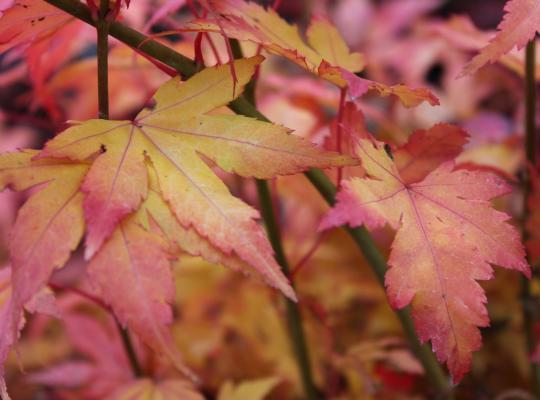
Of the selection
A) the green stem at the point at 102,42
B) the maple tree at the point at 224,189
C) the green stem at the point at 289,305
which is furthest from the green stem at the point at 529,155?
the green stem at the point at 102,42

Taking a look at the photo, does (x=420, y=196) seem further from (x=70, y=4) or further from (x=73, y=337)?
(x=73, y=337)

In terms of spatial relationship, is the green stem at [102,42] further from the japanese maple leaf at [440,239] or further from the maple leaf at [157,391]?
the maple leaf at [157,391]

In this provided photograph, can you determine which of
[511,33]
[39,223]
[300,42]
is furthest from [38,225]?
[511,33]

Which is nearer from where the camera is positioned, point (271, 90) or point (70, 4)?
point (70, 4)

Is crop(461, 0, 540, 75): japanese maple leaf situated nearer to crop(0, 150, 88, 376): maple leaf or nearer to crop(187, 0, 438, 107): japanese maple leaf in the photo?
crop(187, 0, 438, 107): japanese maple leaf

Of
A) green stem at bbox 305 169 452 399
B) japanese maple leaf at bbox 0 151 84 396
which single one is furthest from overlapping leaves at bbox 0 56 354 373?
green stem at bbox 305 169 452 399

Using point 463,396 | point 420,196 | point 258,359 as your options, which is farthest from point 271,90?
point 420,196
